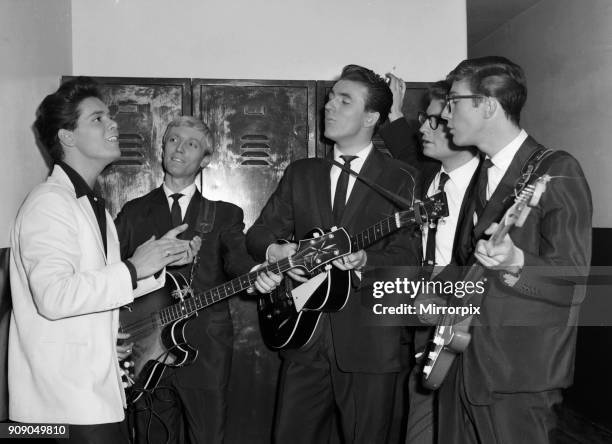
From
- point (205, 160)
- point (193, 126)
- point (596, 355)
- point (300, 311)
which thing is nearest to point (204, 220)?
point (205, 160)

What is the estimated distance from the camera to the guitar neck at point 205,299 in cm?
285

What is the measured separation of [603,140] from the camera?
4.60 metres

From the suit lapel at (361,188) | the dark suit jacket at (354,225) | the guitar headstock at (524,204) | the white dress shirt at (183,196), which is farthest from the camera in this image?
the white dress shirt at (183,196)

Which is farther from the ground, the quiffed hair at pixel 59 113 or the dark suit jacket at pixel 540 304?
the quiffed hair at pixel 59 113

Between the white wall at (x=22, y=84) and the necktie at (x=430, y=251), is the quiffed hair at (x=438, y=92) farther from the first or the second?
the white wall at (x=22, y=84)

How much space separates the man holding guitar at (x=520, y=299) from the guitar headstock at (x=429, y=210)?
0.63 ft

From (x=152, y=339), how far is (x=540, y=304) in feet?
5.38

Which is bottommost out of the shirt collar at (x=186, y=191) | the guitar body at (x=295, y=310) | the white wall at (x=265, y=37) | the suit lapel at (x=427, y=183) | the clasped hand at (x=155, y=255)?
the guitar body at (x=295, y=310)

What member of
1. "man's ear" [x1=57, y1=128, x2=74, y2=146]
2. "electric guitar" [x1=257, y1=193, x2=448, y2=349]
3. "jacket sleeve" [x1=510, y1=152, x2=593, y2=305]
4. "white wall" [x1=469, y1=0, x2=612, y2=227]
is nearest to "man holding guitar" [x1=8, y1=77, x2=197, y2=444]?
"man's ear" [x1=57, y1=128, x2=74, y2=146]

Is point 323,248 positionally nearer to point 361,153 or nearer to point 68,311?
point 361,153

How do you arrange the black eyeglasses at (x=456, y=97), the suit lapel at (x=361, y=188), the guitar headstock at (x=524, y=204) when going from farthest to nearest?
1. the suit lapel at (x=361, y=188)
2. the black eyeglasses at (x=456, y=97)
3. the guitar headstock at (x=524, y=204)

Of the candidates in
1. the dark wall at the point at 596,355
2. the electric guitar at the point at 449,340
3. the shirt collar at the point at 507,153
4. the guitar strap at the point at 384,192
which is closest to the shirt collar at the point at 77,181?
the guitar strap at the point at 384,192

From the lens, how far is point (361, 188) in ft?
9.29

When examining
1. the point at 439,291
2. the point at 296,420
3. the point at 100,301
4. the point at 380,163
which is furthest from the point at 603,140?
the point at 100,301
